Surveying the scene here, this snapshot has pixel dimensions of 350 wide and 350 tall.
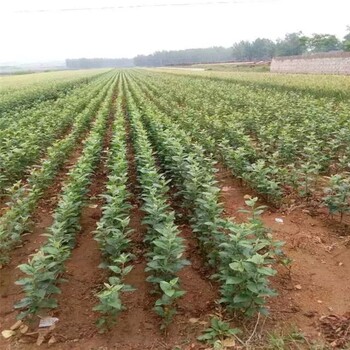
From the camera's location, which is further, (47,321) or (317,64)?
(317,64)

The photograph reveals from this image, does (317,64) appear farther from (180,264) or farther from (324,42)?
(324,42)

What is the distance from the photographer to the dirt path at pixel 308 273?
3408mm

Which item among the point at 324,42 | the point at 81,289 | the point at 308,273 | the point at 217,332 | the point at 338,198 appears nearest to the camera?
the point at 217,332

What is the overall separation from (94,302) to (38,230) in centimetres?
198

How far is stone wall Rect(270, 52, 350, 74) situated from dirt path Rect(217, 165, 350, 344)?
30.9 metres

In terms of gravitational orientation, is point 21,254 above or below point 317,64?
below

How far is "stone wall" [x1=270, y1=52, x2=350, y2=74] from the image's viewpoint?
32875 millimetres

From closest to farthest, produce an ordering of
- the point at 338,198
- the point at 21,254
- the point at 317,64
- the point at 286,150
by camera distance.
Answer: the point at 21,254 → the point at 338,198 → the point at 286,150 → the point at 317,64

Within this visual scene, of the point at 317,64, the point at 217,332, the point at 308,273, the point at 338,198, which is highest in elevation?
the point at 338,198

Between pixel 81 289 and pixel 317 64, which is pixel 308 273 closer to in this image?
pixel 81 289

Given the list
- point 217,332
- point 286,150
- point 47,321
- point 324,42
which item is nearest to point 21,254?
point 47,321

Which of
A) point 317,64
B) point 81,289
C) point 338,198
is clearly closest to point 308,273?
point 338,198

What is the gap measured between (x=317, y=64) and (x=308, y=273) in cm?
3725

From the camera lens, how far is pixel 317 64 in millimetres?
37125
